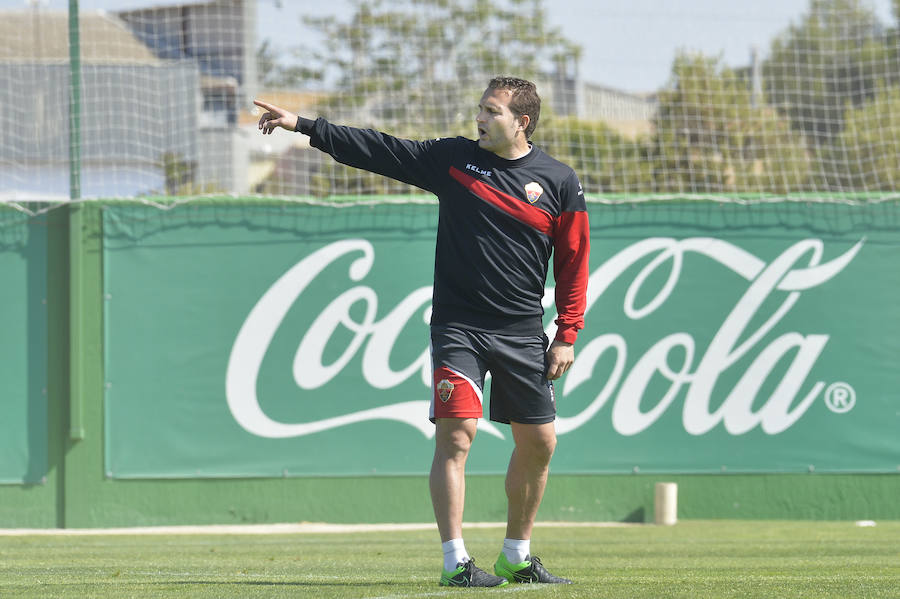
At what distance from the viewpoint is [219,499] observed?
9906 mm

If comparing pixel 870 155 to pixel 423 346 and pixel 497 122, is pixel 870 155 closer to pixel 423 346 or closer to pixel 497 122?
pixel 423 346

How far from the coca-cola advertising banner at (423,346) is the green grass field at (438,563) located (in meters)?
0.79

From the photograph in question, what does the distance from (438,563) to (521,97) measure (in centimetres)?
251

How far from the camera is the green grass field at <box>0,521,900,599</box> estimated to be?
4605 millimetres

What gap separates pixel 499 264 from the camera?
196 inches

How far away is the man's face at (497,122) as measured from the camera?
4980 millimetres

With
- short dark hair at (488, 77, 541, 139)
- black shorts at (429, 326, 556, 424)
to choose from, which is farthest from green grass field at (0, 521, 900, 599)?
short dark hair at (488, 77, 541, 139)

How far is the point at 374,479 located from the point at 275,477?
2.68ft

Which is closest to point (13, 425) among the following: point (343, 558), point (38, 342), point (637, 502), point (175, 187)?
point (38, 342)

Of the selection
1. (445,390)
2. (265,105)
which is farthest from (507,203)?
(265,105)

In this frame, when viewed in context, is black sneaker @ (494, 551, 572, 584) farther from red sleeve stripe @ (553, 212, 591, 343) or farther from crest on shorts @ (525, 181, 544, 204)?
crest on shorts @ (525, 181, 544, 204)

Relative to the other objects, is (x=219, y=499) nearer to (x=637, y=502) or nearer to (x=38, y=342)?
(x=38, y=342)

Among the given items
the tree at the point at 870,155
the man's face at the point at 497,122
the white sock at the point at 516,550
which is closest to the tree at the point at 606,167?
the tree at the point at 870,155

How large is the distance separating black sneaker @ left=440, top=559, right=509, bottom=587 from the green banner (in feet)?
20.1
